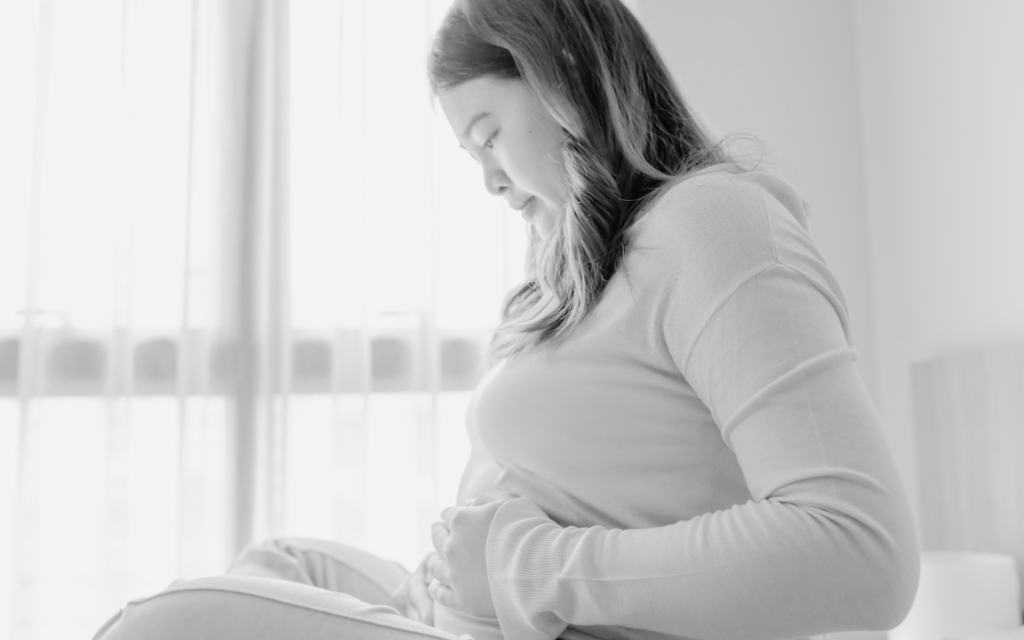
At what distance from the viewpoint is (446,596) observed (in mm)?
891

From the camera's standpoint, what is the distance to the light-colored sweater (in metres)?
0.64

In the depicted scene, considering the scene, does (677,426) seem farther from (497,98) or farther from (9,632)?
(9,632)

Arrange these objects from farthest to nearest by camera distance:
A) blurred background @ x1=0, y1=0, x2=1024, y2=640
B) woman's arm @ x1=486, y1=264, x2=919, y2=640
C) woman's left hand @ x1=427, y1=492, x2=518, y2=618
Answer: blurred background @ x1=0, y1=0, x2=1024, y2=640 → woman's left hand @ x1=427, y1=492, x2=518, y2=618 → woman's arm @ x1=486, y1=264, x2=919, y2=640

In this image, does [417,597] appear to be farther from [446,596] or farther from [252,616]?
[252,616]

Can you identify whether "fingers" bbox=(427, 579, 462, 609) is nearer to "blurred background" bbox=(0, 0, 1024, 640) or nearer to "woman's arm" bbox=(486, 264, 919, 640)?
"woman's arm" bbox=(486, 264, 919, 640)

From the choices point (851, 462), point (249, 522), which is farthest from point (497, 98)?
point (249, 522)

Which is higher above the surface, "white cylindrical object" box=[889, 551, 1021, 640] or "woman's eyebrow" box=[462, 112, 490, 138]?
"woman's eyebrow" box=[462, 112, 490, 138]

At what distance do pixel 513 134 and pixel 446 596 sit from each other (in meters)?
0.53

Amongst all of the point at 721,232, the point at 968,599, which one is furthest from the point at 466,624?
the point at 968,599

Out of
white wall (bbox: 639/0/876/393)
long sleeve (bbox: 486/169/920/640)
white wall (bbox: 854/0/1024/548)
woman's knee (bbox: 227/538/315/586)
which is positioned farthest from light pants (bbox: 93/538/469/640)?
white wall (bbox: 639/0/876/393)

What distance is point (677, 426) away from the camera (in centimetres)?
79

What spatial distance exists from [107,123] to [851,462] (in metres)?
2.39

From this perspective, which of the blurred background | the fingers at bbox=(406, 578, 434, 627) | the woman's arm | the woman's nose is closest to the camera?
the woman's arm

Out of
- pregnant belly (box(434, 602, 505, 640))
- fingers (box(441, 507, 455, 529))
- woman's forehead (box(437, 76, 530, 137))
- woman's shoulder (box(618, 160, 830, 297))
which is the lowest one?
pregnant belly (box(434, 602, 505, 640))
